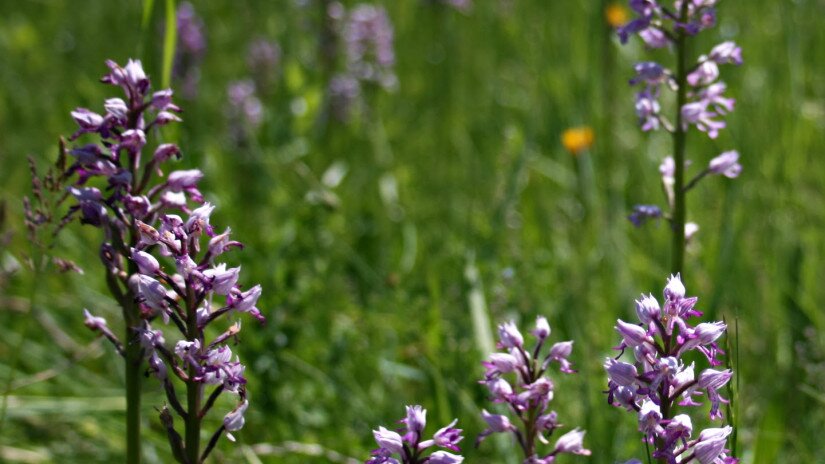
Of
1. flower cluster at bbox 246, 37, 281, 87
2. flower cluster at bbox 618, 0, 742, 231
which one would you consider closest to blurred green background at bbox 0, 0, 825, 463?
flower cluster at bbox 246, 37, 281, 87

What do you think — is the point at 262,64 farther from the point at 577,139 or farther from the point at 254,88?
the point at 577,139

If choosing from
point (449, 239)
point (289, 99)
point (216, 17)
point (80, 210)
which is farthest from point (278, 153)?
point (216, 17)

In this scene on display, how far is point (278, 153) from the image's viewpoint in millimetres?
5113

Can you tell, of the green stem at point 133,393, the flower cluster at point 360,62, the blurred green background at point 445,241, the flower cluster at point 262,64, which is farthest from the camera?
the flower cluster at point 262,64

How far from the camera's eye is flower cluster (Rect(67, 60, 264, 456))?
1746 mm

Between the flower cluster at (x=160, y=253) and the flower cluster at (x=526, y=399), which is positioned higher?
the flower cluster at (x=160, y=253)

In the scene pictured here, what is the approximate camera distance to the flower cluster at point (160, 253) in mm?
1746

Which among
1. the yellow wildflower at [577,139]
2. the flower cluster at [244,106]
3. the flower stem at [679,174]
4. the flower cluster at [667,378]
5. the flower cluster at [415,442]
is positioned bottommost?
the flower cluster at [415,442]

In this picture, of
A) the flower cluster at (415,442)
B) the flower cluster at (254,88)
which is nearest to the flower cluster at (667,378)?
the flower cluster at (415,442)

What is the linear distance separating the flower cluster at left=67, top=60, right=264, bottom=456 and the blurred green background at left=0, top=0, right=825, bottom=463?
770 mm

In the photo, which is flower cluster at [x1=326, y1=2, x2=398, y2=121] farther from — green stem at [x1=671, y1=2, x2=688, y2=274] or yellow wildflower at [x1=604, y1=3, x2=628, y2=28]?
green stem at [x1=671, y1=2, x2=688, y2=274]

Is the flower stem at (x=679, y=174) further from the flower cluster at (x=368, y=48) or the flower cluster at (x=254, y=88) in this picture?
the flower cluster at (x=254, y=88)

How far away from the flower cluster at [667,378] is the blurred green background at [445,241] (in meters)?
0.40

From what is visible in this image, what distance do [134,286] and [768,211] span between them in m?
3.05
